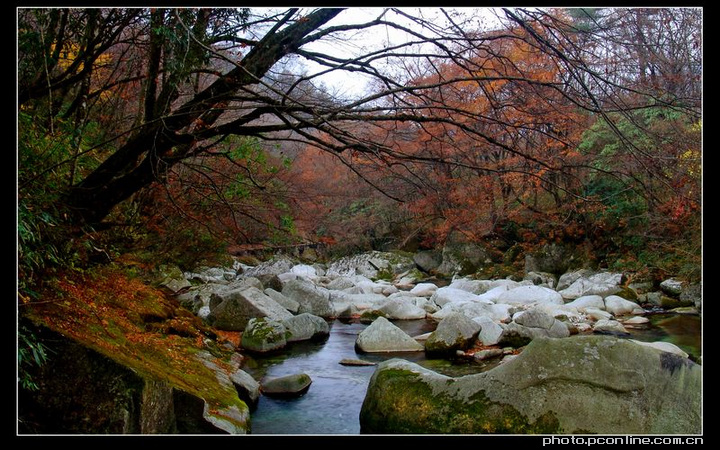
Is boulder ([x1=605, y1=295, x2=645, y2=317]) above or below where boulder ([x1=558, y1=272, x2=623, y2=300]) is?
below

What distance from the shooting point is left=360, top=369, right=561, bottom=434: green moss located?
3.41 meters

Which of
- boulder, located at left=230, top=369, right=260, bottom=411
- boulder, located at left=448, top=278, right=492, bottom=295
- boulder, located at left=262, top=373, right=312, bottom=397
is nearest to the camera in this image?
boulder, located at left=230, top=369, right=260, bottom=411

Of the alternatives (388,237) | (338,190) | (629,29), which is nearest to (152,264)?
(629,29)

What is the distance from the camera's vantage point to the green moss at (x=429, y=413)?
3406 mm

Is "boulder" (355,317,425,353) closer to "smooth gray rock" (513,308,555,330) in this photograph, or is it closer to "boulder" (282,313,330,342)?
"boulder" (282,313,330,342)

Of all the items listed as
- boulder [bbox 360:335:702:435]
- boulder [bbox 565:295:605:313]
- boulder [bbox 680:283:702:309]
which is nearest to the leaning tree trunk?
boulder [bbox 360:335:702:435]

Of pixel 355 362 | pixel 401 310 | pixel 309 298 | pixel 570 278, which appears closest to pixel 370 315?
pixel 401 310

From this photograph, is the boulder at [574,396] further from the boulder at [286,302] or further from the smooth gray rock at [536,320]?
the boulder at [286,302]

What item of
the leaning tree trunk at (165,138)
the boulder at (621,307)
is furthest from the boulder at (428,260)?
the leaning tree trunk at (165,138)

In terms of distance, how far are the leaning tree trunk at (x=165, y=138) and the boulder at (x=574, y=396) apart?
8.87ft

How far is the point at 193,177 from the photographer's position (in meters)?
6.10

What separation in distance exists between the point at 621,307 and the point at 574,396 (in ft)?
25.2

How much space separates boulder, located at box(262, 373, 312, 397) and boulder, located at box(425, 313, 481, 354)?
230cm
